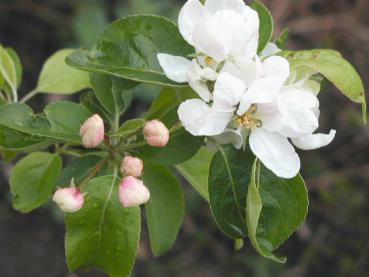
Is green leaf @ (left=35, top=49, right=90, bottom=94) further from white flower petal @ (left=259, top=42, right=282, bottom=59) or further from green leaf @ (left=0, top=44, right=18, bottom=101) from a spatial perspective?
white flower petal @ (left=259, top=42, right=282, bottom=59)

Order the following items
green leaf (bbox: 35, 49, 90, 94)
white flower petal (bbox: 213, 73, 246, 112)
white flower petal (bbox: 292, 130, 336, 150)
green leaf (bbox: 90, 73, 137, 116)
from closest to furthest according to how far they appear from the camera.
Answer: white flower petal (bbox: 213, 73, 246, 112), white flower petal (bbox: 292, 130, 336, 150), green leaf (bbox: 90, 73, 137, 116), green leaf (bbox: 35, 49, 90, 94)

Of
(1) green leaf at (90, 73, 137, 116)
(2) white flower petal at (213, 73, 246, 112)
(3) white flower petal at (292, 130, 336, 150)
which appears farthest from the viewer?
(1) green leaf at (90, 73, 137, 116)

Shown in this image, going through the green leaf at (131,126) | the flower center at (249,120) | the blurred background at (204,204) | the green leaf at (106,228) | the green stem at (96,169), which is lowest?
the blurred background at (204,204)

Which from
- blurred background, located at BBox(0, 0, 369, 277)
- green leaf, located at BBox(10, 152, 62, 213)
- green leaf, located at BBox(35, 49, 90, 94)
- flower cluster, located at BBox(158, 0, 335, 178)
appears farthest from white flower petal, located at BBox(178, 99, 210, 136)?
blurred background, located at BBox(0, 0, 369, 277)

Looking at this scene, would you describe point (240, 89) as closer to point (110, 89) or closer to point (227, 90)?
point (227, 90)

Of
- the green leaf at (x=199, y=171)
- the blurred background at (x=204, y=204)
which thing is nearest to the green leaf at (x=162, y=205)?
the green leaf at (x=199, y=171)

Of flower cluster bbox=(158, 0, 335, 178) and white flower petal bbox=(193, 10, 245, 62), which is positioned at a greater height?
white flower petal bbox=(193, 10, 245, 62)

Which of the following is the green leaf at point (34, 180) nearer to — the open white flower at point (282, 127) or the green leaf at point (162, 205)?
the green leaf at point (162, 205)

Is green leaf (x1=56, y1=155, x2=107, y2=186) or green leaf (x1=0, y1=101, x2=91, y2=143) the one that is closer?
green leaf (x1=0, y1=101, x2=91, y2=143)

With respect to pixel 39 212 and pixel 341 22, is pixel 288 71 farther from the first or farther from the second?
pixel 341 22
